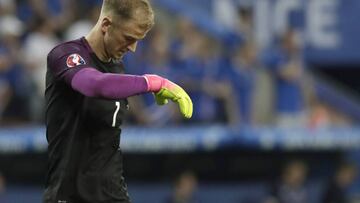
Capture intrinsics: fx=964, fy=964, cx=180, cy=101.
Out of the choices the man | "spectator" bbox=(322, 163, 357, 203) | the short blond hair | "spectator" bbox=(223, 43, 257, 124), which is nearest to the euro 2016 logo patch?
the man

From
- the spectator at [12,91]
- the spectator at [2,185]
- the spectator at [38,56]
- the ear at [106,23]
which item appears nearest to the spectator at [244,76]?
the spectator at [38,56]

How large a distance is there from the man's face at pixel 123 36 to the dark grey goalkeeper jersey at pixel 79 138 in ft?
0.38

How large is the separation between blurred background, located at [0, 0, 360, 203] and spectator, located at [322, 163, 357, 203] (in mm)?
14

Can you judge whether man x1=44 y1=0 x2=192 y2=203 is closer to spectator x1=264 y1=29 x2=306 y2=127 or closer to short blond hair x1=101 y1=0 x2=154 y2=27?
short blond hair x1=101 y1=0 x2=154 y2=27

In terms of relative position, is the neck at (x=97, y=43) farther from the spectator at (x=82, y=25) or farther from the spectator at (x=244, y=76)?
the spectator at (x=244, y=76)

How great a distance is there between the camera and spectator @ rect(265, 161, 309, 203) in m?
11.6

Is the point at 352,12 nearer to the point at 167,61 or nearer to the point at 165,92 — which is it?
the point at 167,61

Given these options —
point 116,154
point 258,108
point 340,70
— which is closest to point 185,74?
point 258,108

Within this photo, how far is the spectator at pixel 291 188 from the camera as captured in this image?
11586 millimetres

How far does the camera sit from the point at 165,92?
429cm

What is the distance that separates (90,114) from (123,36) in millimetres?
412

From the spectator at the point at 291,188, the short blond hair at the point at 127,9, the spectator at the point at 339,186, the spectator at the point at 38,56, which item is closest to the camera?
the short blond hair at the point at 127,9

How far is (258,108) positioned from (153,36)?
1898 mm

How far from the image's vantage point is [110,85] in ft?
14.0
